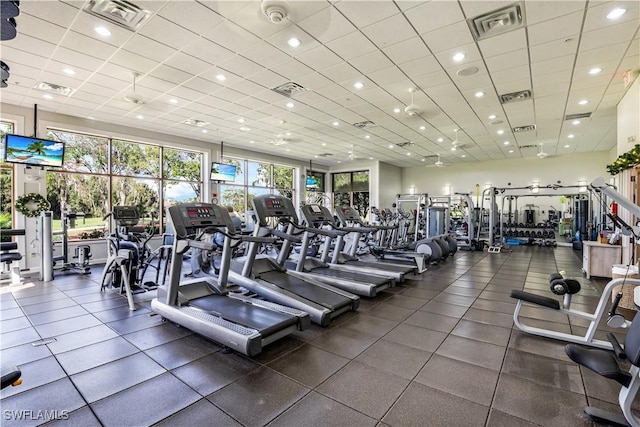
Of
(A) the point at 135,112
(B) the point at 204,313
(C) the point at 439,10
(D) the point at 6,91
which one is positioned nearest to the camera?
(B) the point at 204,313

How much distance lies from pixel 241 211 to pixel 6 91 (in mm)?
6810

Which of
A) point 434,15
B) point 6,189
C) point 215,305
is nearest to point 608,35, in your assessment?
point 434,15

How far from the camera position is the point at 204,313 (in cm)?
310

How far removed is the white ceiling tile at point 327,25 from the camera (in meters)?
3.63

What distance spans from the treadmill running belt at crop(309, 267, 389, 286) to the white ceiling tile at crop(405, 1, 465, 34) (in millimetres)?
3455

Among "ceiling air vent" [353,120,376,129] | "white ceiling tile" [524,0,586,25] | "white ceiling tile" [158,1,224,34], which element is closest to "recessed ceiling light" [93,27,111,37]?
"white ceiling tile" [158,1,224,34]

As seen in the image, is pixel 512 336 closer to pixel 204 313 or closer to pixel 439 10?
pixel 204 313

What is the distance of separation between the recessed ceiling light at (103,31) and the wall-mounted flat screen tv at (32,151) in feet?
13.1

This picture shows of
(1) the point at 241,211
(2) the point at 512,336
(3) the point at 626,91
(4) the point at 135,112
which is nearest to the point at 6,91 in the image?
(4) the point at 135,112

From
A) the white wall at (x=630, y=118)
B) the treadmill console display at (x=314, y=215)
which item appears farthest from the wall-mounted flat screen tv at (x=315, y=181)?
the white wall at (x=630, y=118)

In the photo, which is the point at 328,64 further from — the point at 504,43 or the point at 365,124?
the point at 365,124

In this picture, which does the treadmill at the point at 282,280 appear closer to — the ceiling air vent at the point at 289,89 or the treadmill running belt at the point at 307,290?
the treadmill running belt at the point at 307,290

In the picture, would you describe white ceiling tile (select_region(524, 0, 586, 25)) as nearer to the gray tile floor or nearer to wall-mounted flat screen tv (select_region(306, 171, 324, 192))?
Result: the gray tile floor

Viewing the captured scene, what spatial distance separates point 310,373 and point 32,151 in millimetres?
7572
